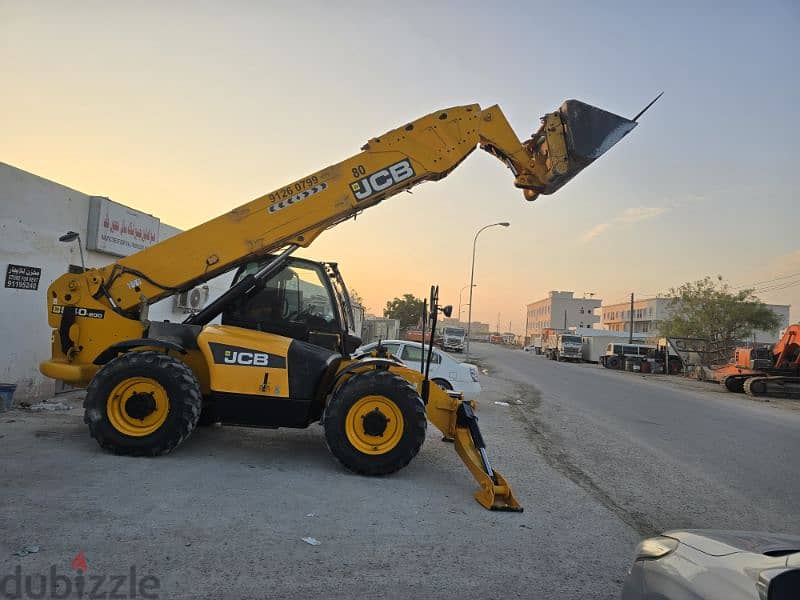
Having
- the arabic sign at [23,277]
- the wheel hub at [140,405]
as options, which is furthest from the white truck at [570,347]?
the wheel hub at [140,405]

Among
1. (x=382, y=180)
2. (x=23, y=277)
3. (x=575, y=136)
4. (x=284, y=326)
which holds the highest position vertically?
(x=575, y=136)

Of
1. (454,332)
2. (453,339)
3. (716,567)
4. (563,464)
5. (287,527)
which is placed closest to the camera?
(716,567)

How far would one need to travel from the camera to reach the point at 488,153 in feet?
28.0

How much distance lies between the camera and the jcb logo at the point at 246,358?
23.5 ft

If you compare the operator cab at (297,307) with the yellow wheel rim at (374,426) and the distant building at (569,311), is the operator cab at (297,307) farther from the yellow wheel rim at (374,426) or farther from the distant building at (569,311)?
the distant building at (569,311)

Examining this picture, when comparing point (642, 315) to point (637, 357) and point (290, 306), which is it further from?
point (290, 306)

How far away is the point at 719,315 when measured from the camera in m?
51.5

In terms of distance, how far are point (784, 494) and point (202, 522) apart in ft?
24.5

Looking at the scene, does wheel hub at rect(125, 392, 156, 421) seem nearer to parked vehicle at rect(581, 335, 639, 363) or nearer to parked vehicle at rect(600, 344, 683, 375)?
parked vehicle at rect(600, 344, 683, 375)

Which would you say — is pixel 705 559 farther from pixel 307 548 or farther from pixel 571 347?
pixel 571 347

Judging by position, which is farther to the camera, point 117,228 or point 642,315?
point 642,315

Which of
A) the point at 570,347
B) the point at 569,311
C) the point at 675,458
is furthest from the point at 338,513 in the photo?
the point at 569,311

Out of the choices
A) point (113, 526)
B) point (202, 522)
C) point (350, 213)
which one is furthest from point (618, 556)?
point (350, 213)

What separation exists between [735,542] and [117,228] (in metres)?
12.6
